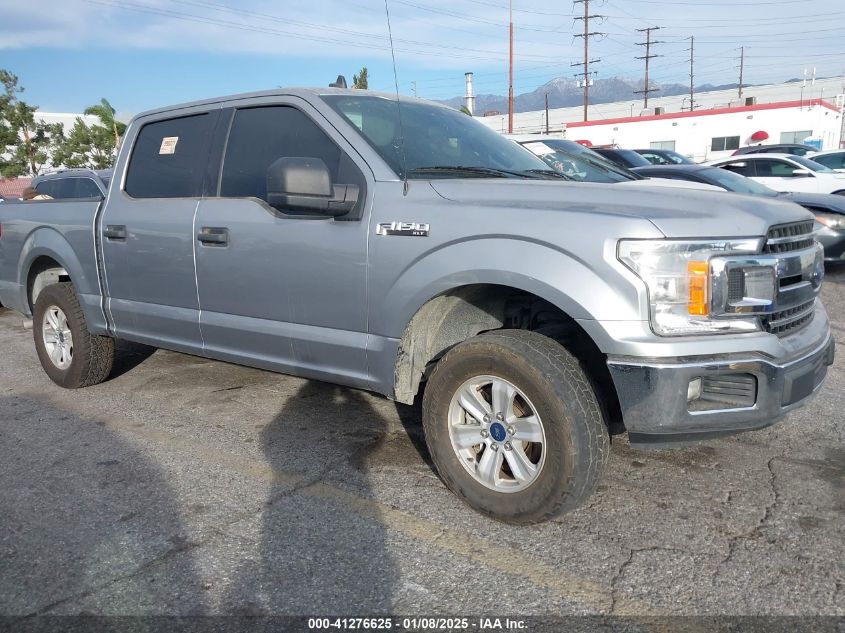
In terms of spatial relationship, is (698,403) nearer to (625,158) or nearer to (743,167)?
(625,158)

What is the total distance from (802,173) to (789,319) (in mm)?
12480

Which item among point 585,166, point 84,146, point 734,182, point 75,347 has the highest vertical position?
point 84,146

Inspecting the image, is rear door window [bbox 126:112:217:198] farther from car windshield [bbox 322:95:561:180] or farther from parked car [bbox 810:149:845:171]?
parked car [bbox 810:149:845:171]

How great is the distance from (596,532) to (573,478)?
37cm

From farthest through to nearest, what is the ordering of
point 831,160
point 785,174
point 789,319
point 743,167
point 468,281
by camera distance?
point 831,160
point 743,167
point 785,174
point 468,281
point 789,319

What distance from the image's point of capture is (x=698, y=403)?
105 inches

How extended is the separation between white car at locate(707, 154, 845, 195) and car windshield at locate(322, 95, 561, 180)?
417 inches

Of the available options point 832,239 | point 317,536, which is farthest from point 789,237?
point 832,239

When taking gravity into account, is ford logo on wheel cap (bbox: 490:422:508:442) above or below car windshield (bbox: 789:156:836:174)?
below

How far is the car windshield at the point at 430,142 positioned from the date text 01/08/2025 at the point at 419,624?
198 centimetres

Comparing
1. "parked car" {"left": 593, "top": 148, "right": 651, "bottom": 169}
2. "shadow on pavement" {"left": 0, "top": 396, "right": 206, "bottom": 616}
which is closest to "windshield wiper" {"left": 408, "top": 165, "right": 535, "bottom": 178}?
"shadow on pavement" {"left": 0, "top": 396, "right": 206, "bottom": 616}

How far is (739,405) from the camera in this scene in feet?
8.82

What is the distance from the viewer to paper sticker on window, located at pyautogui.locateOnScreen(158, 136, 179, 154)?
4.50 metres

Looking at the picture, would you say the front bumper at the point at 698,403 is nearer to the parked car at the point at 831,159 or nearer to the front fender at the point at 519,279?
the front fender at the point at 519,279
